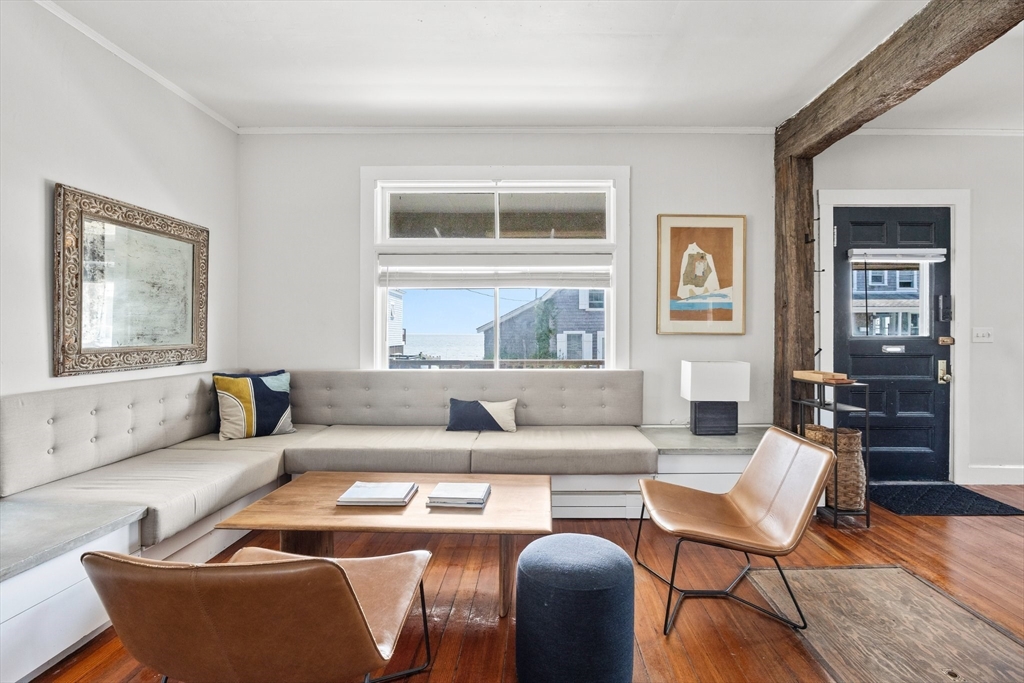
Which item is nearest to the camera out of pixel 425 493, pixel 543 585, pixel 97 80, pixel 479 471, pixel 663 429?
pixel 543 585

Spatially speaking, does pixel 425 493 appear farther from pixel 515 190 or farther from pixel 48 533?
pixel 515 190

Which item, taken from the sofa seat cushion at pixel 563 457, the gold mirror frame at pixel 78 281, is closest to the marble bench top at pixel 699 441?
the sofa seat cushion at pixel 563 457

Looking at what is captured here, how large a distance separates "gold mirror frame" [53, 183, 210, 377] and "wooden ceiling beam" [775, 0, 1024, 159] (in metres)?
4.02

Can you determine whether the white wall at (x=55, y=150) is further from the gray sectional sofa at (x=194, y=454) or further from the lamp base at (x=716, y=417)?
the lamp base at (x=716, y=417)

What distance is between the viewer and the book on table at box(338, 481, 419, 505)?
2.17 m

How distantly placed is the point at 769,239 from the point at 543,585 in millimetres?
3213

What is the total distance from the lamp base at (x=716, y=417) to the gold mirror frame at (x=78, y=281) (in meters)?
3.43

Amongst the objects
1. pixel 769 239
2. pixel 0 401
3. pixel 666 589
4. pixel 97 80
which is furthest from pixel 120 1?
pixel 769 239

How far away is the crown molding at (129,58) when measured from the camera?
7.97 feet

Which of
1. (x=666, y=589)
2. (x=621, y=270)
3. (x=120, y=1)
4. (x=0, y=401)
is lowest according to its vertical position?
(x=666, y=589)

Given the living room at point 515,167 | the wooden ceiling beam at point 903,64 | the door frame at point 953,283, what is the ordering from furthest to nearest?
the door frame at point 953,283, the living room at point 515,167, the wooden ceiling beam at point 903,64

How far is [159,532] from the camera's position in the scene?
6.97 feet

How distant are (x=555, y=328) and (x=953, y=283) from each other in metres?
2.95

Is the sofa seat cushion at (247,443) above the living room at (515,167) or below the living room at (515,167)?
below
